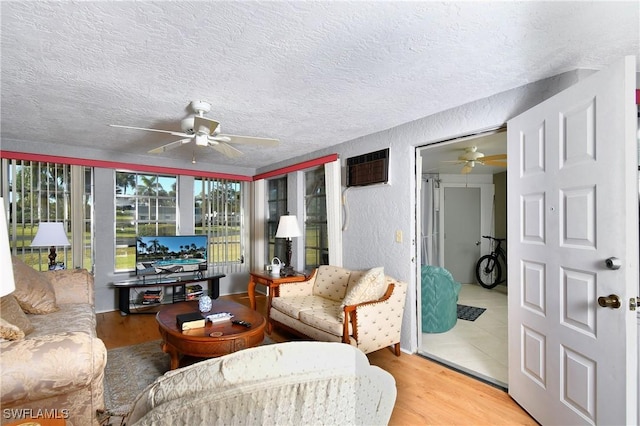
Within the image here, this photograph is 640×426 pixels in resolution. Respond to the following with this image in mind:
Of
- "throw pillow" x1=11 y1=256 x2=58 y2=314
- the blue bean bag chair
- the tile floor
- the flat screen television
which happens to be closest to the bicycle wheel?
the tile floor

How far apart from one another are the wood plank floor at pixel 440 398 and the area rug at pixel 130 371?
27 cm

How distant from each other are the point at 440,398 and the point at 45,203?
197 inches

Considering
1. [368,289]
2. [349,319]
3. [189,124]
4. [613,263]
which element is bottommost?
[349,319]

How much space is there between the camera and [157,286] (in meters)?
4.53

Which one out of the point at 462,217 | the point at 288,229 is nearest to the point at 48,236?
the point at 288,229

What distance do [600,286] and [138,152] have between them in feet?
16.9

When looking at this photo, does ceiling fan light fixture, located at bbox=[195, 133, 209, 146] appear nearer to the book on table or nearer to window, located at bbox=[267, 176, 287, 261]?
the book on table

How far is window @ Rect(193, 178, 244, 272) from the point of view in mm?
5395

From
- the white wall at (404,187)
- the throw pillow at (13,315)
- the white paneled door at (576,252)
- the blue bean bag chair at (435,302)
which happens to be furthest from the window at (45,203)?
the white paneled door at (576,252)

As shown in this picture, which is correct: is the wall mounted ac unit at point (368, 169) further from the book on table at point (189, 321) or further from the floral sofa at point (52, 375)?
the floral sofa at point (52, 375)

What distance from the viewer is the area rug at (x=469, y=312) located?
4.10 m

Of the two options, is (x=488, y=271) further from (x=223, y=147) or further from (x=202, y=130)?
(x=202, y=130)

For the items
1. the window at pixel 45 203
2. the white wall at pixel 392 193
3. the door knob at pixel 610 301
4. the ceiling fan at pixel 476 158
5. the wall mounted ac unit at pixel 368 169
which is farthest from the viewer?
the ceiling fan at pixel 476 158

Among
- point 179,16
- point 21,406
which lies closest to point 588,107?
point 179,16
